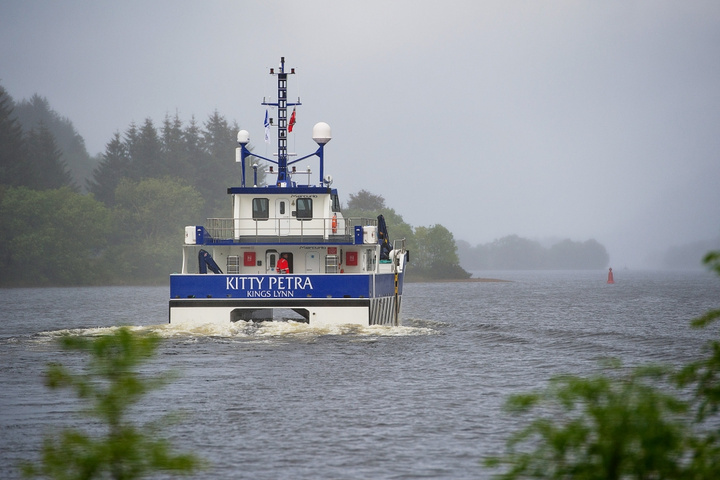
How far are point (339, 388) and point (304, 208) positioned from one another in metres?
13.5

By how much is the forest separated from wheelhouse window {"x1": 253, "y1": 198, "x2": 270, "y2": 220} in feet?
212

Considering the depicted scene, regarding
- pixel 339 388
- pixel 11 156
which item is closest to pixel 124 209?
pixel 11 156

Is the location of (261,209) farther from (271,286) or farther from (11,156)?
(11,156)

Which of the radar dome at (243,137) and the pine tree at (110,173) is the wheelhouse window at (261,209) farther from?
the pine tree at (110,173)

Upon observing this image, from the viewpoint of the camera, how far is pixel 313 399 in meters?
16.6

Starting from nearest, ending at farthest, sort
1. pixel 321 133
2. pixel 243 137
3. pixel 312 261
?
pixel 312 261 → pixel 321 133 → pixel 243 137

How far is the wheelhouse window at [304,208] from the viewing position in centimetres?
3069

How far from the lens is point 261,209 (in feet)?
100

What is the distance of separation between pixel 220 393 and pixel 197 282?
10322 millimetres

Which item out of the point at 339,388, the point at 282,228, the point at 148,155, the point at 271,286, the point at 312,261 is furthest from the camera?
the point at 148,155

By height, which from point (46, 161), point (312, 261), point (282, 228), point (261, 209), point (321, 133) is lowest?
point (312, 261)

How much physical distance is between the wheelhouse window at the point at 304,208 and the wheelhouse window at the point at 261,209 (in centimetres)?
101

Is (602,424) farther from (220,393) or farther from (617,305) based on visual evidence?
(617,305)

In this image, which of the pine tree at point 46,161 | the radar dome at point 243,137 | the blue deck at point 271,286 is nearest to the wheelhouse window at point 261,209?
the blue deck at point 271,286
